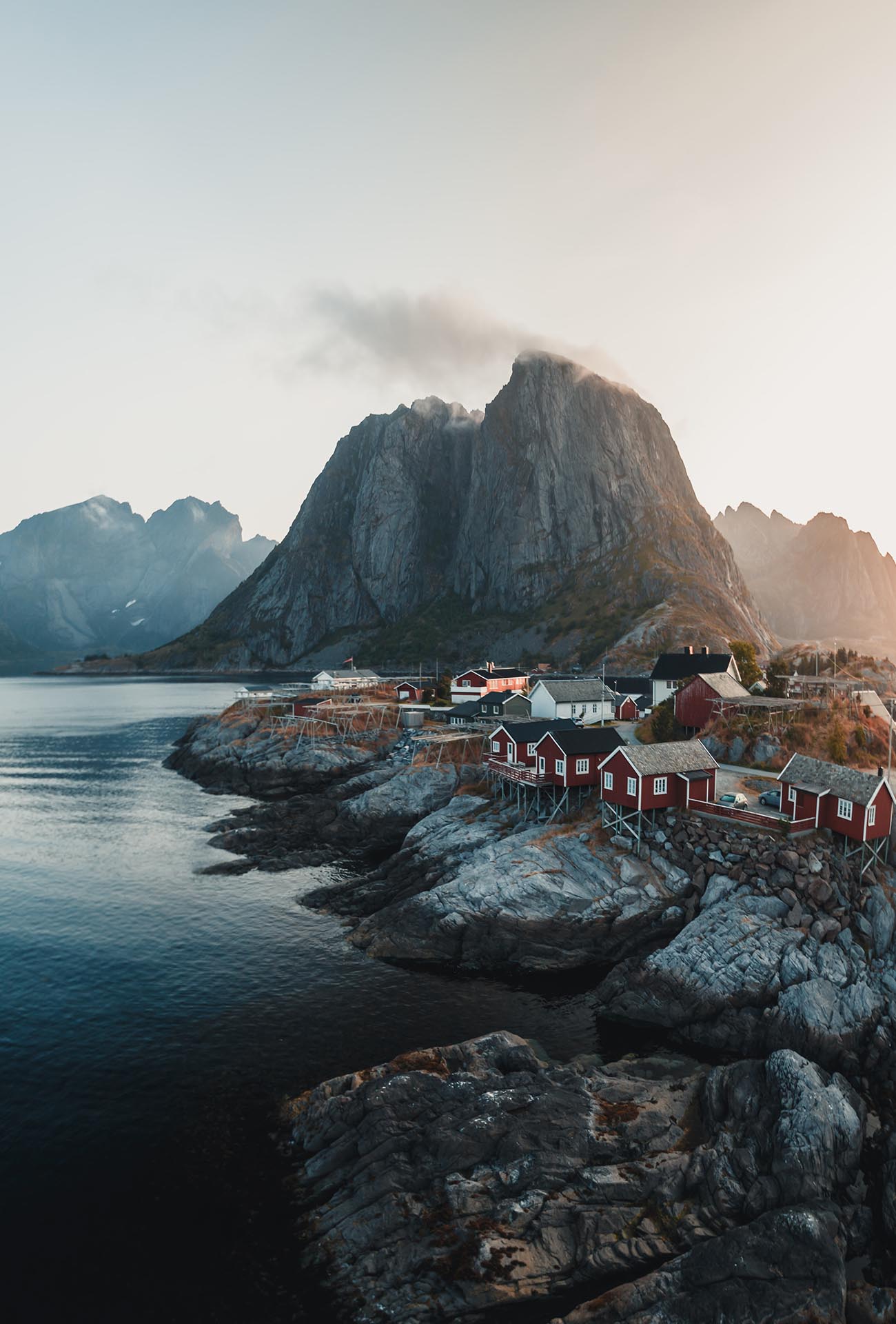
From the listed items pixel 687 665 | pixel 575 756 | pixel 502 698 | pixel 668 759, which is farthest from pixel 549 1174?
pixel 502 698

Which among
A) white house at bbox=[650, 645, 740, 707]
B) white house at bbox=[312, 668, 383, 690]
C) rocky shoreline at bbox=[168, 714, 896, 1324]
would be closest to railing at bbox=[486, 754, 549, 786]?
rocky shoreline at bbox=[168, 714, 896, 1324]

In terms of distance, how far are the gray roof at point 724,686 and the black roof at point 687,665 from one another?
11.4 m

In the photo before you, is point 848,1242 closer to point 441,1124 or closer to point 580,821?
point 441,1124

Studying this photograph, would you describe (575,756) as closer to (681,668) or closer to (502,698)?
(681,668)

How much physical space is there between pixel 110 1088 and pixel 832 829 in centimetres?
4016

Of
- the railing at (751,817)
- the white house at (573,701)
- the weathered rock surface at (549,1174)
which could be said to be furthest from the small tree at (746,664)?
the weathered rock surface at (549,1174)

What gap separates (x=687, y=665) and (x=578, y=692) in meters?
13.5

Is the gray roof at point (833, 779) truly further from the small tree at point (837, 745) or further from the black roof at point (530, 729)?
the black roof at point (530, 729)

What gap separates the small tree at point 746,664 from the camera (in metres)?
82.3

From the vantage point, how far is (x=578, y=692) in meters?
85.1

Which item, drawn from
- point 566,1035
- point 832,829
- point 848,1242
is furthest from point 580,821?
point 848,1242

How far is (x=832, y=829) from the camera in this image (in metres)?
42.1

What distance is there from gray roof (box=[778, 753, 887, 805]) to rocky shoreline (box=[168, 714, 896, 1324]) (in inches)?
133

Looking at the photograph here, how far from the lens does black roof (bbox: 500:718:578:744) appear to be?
2478 inches
